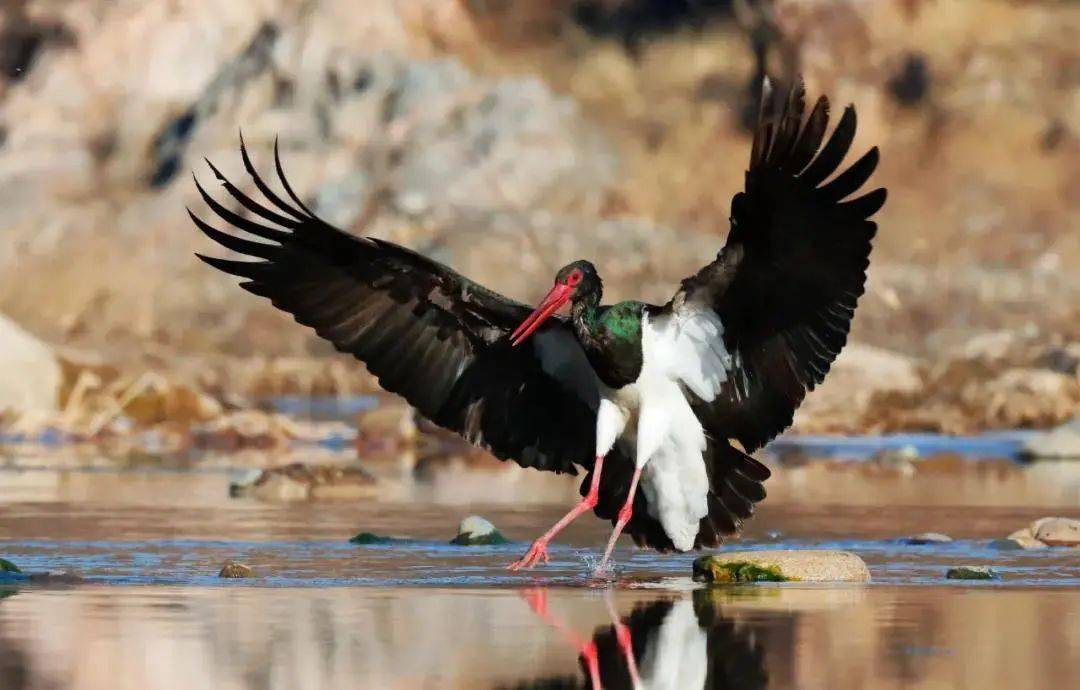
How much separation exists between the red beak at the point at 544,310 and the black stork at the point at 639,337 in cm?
2

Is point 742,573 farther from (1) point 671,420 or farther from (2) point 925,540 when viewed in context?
(2) point 925,540

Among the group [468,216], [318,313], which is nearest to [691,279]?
[318,313]

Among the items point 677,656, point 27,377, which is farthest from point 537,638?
point 27,377

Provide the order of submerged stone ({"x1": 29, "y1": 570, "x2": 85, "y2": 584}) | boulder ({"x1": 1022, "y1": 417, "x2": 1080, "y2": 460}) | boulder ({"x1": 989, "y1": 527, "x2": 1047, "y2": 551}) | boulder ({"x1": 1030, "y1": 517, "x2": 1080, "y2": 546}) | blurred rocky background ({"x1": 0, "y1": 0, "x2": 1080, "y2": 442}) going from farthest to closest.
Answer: blurred rocky background ({"x1": 0, "y1": 0, "x2": 1080, "y2": 442})
boulder ({"x1": 1022, "y1": 417, "x2": 1080, "y2": 460})
boulder ({"x1": 1030, "y1": 517, "x2": 1080, "y2": 546})
boulder ({"x1": 989, "y1": 527, "x2": 1047, "y2": 551})
submerged stone ({"x1": 29, "y1": 570, "x2": 85, "y2": 584})

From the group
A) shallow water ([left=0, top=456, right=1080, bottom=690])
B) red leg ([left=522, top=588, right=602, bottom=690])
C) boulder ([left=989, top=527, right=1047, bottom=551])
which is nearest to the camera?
shallow water ([left=0, top=456, right=1080, bottom=690])

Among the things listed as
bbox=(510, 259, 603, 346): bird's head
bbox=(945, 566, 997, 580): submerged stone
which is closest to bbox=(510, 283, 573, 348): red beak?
bbox=(510, 259, 603, 346): bird's head

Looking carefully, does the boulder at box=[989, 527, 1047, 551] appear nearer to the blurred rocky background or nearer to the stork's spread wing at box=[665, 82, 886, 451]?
the stork's spread wing at box=[665, 82, 886, 451]

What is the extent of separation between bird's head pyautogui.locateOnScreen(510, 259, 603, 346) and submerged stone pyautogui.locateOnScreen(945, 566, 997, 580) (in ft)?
9.02

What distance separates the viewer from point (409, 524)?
19594 millimetres

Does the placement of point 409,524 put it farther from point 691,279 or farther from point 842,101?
point 842,101

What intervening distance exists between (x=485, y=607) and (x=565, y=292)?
9.16 feet

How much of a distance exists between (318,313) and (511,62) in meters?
48.1

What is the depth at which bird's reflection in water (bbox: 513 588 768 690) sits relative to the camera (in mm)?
9781

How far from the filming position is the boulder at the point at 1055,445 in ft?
108
